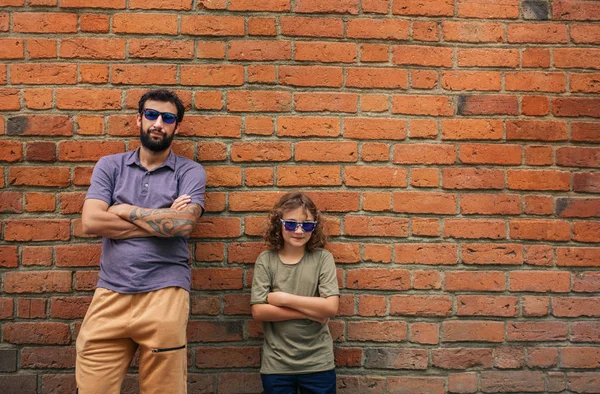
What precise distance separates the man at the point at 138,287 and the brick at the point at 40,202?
54 cm

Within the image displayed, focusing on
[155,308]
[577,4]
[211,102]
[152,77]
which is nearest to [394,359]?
[155,308]

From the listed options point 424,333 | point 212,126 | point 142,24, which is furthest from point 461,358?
point 142,24

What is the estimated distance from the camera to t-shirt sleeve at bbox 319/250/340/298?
2810 mm

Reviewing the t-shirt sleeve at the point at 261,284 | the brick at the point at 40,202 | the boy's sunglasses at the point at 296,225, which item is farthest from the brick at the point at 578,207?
the brick at the point at 40,202

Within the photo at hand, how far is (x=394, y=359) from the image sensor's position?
3.22m

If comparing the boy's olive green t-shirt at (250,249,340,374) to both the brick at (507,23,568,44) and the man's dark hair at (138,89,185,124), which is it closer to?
the man's dark hair at (138,89,185,124)

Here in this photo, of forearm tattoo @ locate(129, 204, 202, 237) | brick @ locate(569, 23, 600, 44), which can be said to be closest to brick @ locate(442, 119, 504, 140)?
brick @ locate(569, 23, 600, 44)

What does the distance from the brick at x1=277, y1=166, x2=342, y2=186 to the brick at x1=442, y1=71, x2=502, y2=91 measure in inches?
33.9

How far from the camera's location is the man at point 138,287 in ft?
8.71

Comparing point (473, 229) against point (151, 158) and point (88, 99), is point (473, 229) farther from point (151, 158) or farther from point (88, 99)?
point (88, 99)

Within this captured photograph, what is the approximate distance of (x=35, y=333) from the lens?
123 inches

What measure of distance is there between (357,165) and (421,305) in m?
0.93

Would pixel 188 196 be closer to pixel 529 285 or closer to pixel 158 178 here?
pixel 158 178

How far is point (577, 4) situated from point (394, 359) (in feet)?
8.05
